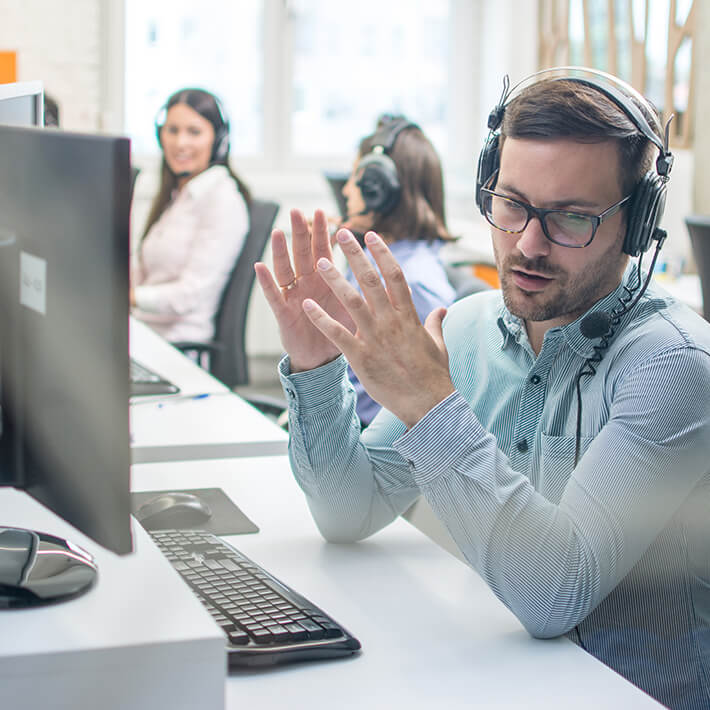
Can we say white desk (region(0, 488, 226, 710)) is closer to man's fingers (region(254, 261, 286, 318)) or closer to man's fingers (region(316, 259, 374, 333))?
man's fingers (region(316, 259, 374, 333))

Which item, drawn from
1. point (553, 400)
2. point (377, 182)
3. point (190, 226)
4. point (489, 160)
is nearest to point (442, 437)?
point (553, 400)

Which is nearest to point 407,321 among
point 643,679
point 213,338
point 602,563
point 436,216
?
point 602,563

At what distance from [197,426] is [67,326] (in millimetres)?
971

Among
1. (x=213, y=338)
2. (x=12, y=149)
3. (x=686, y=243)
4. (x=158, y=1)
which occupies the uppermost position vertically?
(x=158, y=1)

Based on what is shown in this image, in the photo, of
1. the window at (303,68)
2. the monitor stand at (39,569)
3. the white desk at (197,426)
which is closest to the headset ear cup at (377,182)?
the white desk at (197,426)

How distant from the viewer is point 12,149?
779mm

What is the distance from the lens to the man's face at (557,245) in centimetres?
113

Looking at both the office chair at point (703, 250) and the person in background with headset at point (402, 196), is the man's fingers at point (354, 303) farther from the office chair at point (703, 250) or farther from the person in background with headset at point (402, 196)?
the office chair at point (703, 250)

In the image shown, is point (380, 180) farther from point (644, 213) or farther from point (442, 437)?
point (442, 437)

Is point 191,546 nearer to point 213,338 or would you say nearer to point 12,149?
point 12,149

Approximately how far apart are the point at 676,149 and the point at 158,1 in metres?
2.59

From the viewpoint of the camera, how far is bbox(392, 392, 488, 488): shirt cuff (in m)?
0.98

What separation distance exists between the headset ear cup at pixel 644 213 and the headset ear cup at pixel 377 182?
116cm

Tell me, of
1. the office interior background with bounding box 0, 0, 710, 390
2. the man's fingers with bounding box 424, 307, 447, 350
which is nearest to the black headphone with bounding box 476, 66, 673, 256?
the man's fingers with bounding box 424, 307, 447, 350
